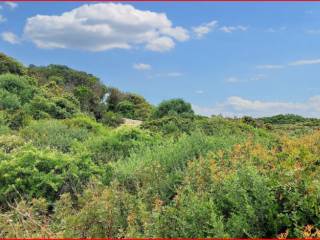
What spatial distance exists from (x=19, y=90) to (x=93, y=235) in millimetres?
18820

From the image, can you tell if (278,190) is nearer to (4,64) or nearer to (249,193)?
(249,193)

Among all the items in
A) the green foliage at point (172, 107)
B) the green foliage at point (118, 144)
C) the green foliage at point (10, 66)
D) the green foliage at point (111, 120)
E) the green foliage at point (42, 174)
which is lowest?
the green foliage at point (42, 174)

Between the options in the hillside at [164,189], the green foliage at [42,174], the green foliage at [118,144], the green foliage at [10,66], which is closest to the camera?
the hillside at [164,189]

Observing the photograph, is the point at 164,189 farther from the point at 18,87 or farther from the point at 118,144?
the point at 18,87

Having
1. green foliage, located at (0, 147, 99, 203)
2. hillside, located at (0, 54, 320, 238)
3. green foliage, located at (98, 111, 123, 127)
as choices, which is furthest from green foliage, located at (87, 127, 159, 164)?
green foliage, located at (98, 111, 123, 127)

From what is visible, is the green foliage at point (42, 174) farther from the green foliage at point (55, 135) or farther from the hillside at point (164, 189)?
the green foliage at point (55, 135)

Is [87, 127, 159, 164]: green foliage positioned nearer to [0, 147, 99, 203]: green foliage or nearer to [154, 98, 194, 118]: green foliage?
[0, 147, 99, 203]: green foliage

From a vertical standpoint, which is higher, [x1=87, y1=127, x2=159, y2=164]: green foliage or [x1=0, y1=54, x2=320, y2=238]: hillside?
[x1=87, y1=127, x2=159, y2=164]: green foliage

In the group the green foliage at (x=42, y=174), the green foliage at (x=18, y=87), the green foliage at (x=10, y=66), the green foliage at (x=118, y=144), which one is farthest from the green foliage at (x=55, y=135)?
the green foliage at (x=10, y=66)

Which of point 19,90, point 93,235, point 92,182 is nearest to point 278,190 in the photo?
point 93,235

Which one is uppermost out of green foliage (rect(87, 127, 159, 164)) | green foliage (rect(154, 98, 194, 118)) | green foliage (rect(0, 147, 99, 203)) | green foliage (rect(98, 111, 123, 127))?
green foliage (rect(154, 98, 194, 118))

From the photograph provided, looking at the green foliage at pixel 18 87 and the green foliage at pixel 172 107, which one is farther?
the green foliage at pixel 172 107

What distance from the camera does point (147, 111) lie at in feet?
117

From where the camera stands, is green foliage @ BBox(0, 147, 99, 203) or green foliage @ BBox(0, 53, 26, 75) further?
green foliage @ BBox(0, 53, 26, 75)
